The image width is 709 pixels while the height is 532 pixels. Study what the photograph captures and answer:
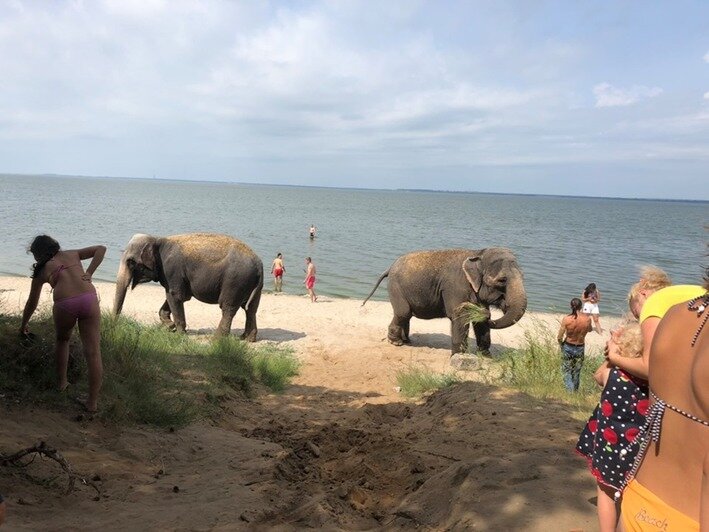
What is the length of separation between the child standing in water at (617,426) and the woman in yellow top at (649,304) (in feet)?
0.18

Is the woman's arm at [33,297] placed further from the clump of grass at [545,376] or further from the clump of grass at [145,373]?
the clump of grass at [545,376]

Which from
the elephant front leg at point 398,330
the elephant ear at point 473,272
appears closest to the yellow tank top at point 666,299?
the elephant ear at point 473,272

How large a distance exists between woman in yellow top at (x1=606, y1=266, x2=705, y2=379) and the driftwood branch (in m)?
3.64

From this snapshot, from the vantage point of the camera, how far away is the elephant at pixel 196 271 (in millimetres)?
12922

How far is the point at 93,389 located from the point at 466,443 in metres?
3.69

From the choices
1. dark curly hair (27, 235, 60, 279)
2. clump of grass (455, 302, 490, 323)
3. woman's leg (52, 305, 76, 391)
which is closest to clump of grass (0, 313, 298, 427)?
woman's leg (52, 305, 76, 391)

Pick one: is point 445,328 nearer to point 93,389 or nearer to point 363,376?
point 363,376

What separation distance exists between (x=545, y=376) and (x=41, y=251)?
21.8 ft

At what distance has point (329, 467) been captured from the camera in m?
5.41

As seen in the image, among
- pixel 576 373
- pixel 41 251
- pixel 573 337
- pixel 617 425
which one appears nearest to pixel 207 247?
pixel 41 251

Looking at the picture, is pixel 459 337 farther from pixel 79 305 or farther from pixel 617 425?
pixel 617 425

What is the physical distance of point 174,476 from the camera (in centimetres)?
516

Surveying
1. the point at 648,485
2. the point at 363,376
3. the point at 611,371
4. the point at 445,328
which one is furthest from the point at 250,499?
the point at 445,328

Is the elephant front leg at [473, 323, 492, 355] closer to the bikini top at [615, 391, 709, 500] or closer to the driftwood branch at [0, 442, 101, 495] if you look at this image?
the driftwood branch at [0, 442, 101, 495]
